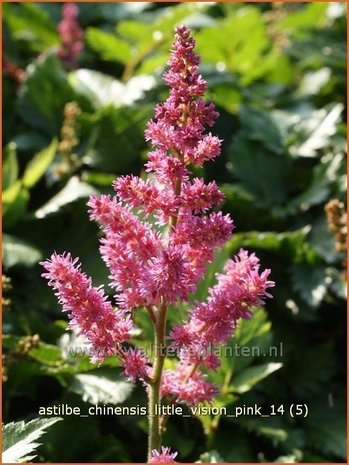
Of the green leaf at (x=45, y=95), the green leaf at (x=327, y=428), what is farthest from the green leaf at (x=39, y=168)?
the green leaf at (x=327, y=428)

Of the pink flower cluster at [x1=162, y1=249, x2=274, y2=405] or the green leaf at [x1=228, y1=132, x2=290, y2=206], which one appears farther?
the green leaf at [x1=228, y1=132, x2=290, y2=206]

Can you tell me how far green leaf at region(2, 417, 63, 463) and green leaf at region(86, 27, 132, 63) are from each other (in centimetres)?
201

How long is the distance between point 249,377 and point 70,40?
1.85 m

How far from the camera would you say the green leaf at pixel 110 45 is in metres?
3.16

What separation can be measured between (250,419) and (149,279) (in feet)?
3.01

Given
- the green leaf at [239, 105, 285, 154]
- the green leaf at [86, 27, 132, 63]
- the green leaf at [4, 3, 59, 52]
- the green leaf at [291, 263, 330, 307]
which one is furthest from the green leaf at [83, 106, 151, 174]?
the green leaf at [4, 3, 59, 52]

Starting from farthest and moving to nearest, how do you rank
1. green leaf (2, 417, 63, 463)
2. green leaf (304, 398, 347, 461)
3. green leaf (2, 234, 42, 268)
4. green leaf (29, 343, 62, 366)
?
green leaf (2, 234, 42, 268) < green leaf (304, 398, 347, 461) < green leaf (29, 343, 62, 366) < green leaf (2, 417, 63, 463)

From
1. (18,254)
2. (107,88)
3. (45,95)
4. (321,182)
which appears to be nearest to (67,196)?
(18,254)

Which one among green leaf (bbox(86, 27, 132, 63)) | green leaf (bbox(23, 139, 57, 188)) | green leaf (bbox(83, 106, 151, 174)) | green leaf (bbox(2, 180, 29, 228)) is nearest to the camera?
green leaf (bbox(2, 180, 29, 228))

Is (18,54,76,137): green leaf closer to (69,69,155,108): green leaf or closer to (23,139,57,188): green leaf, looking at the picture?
(69,69,155,108): green leaf

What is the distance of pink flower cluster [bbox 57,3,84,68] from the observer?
10.5 ft

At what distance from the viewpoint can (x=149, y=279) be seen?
4.33 feet

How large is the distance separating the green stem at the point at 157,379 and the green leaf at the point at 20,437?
18cm

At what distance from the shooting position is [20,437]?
1486 mm
